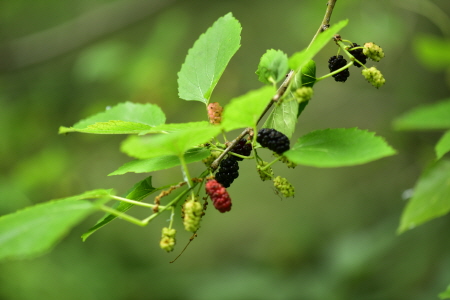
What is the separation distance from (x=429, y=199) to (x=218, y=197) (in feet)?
0.91

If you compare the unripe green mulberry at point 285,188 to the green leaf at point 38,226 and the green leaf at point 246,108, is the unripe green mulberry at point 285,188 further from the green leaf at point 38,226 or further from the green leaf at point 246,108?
the green leaf at point 38,226

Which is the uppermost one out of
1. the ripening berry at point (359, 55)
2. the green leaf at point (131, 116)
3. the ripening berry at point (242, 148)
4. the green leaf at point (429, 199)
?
the green leaf at point (131, 116)

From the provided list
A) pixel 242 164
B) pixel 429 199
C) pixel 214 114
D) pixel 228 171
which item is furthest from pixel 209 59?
pixel 242 164

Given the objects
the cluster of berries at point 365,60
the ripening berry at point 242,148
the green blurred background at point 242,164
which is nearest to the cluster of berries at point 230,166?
the ripening berry at point 242,148

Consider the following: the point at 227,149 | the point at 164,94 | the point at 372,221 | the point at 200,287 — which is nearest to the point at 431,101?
the point at 372,221

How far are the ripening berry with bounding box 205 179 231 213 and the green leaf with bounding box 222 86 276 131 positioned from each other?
107mm

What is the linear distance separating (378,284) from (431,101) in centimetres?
107

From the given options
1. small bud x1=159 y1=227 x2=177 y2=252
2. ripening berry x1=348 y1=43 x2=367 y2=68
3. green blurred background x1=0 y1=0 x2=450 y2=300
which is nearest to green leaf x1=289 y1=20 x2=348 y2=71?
ripening berry x1=348 y1=43 x2=367 y2=68

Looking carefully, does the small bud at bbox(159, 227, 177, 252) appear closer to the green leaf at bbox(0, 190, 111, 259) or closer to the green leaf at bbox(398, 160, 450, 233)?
the green leaf at bbox(0, 190, 111, 259)

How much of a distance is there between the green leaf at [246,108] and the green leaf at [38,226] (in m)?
0.20

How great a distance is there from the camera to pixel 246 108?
0.50 meters

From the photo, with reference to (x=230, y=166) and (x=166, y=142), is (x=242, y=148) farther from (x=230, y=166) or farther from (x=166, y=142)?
(x=166, y=142)

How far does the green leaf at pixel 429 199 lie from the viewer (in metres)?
0.45

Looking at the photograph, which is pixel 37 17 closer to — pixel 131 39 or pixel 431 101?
pixel 131 39
